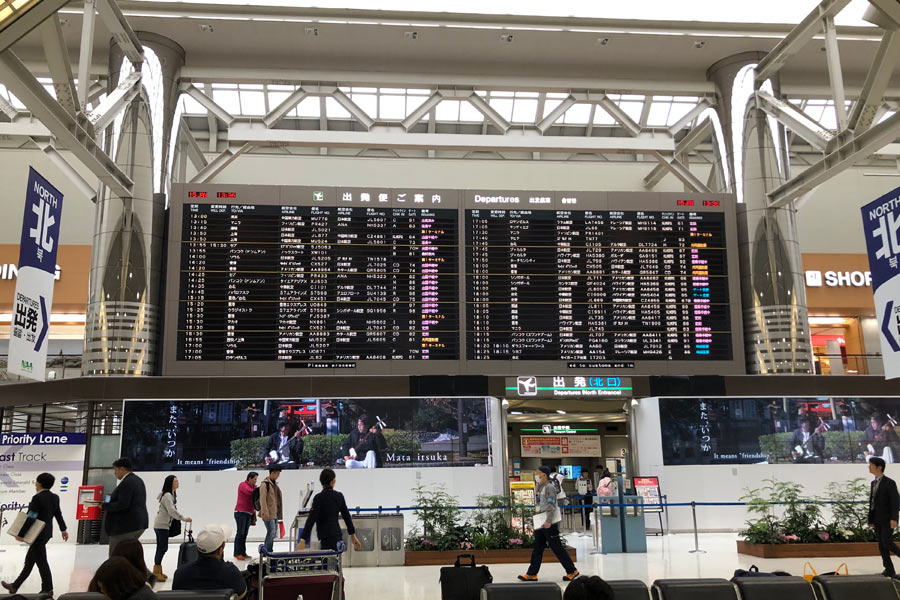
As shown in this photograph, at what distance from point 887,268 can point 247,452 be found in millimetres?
10721

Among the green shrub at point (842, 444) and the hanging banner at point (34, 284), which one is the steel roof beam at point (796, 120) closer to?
the green shrub at point (842, 444)

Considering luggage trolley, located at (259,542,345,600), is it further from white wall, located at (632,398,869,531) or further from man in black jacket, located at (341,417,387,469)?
white wall, located at (632,398,869,531)

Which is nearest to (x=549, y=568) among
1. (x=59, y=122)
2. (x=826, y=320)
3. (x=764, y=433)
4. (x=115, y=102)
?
(x=764, y=433)

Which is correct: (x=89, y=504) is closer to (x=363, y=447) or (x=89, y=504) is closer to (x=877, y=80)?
(x=363, y=447)

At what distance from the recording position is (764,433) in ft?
49.2

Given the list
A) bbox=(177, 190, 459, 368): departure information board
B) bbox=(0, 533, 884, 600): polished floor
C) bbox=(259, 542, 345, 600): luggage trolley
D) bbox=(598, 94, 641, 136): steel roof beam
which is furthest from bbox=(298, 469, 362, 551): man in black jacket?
bbox=(598, 94, 641, 136): steel roof beam

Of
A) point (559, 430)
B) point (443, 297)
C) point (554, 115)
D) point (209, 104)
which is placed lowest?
point (559, 430)

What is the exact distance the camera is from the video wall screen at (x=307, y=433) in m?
14.0

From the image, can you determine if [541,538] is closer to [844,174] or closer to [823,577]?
[823,577]

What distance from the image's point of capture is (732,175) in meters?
16.7

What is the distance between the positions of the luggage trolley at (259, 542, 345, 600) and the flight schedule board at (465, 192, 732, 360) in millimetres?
8949

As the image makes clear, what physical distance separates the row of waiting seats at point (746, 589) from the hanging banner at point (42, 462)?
11.8m

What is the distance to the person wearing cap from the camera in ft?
17.3

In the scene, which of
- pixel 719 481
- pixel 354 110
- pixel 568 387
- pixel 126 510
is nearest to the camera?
pixel 126 510
